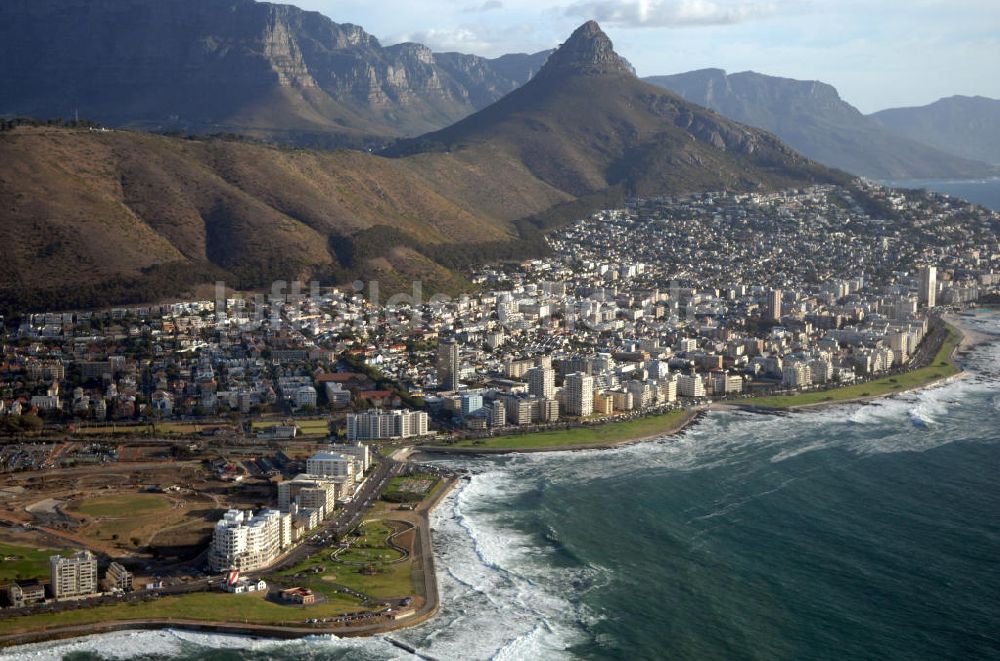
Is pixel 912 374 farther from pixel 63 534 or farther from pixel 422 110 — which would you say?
pixel 422 110

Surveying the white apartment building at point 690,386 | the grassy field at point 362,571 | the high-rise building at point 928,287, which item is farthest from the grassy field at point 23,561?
the high-rise building at point 928,287

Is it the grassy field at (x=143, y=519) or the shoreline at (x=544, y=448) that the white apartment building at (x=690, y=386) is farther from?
the grassy field at (x=143, y=519)

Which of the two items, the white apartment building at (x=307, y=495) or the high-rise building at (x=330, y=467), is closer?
the white apartment building at (x=307, y=495)

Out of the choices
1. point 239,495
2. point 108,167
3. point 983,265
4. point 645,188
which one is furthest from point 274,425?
point 645,188

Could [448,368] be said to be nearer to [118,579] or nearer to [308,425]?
[308,425]

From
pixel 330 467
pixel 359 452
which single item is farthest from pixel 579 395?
pixel 330 467

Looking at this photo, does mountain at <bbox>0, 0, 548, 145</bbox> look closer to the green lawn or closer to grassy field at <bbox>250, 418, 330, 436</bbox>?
grassy field at <bbox>250, 418, 330, 436</bbox>
